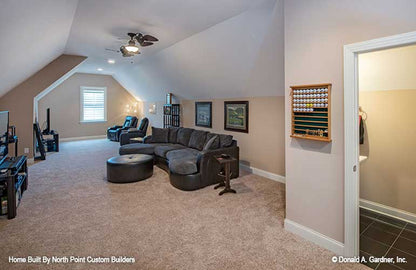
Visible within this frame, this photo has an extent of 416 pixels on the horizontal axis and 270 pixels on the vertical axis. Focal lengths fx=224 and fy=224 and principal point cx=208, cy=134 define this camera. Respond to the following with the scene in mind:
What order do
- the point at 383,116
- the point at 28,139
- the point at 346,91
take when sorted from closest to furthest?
the point at 346,91 < the point at 383,116 < the point at 28,139

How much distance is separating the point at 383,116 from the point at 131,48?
4292 mm

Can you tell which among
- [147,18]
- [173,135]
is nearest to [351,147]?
A: [147,18]

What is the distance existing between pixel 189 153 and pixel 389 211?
3.58m

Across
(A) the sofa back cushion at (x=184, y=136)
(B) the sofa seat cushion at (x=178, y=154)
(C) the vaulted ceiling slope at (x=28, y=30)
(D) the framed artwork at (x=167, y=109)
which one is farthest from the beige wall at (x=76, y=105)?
(B) the sofa seat cushion at (x=178, y=154)

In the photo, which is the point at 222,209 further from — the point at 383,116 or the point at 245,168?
the point at 383,116

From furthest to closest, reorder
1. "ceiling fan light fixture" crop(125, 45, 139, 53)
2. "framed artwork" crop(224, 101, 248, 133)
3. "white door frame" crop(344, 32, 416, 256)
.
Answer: "framed artwork" crop(224, 101, 248, 133) → "ceiling fan light fixture" crop(125, 45, 139, 53) → "white door frame" crop(344, 32, 416, 256)

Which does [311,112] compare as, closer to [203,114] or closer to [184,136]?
[184,136]

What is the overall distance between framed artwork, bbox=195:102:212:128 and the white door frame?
4.42m

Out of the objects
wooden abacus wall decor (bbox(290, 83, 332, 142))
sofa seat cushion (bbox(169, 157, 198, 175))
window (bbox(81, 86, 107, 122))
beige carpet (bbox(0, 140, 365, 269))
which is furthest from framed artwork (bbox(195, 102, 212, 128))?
window (bbox(81, 86, 107, 122))

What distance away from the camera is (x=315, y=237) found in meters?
2.47

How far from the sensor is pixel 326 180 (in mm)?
2355

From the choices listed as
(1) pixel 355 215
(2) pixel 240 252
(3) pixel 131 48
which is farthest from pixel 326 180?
(3) pixel 131 48

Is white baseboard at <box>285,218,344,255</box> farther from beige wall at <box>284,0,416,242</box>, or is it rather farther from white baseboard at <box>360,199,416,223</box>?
white baseboard at <box>360,199,416,223</box>

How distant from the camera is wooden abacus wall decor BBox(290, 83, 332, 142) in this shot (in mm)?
2295
